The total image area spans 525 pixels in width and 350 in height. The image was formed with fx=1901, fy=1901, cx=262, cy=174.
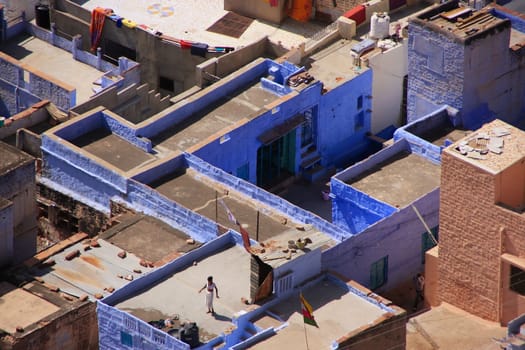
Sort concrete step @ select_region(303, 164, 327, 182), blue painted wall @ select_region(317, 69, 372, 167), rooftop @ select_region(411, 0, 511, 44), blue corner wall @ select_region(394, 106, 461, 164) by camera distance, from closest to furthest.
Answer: blue corner wall @ select_region(394, 106, 461, 164) < rooftop @ select_region(411, 0, 511, 44) < blue painted wall @ select_region(317, 69, 372, 167) < concrete step @ select_region(303, 164, 327, 182)

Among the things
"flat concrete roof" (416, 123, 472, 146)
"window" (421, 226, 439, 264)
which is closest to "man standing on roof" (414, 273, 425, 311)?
"window" (421, 226, 439, 264)

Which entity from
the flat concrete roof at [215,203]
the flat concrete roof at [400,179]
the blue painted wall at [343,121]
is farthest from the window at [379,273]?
the blue painted wall at [343,121]

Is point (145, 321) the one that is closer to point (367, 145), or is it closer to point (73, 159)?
point (73, 159)

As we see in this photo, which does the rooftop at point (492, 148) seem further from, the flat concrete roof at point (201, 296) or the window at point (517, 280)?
the flat concrete roof at point (201, 296)

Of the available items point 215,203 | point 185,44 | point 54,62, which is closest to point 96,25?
point 54,62

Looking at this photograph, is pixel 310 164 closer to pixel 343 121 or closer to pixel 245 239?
pixel 343 121

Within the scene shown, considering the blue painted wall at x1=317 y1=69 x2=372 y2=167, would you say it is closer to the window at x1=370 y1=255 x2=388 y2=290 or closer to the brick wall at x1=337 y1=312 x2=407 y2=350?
the window at x1=370 y1=255 x2=388 y2=290
